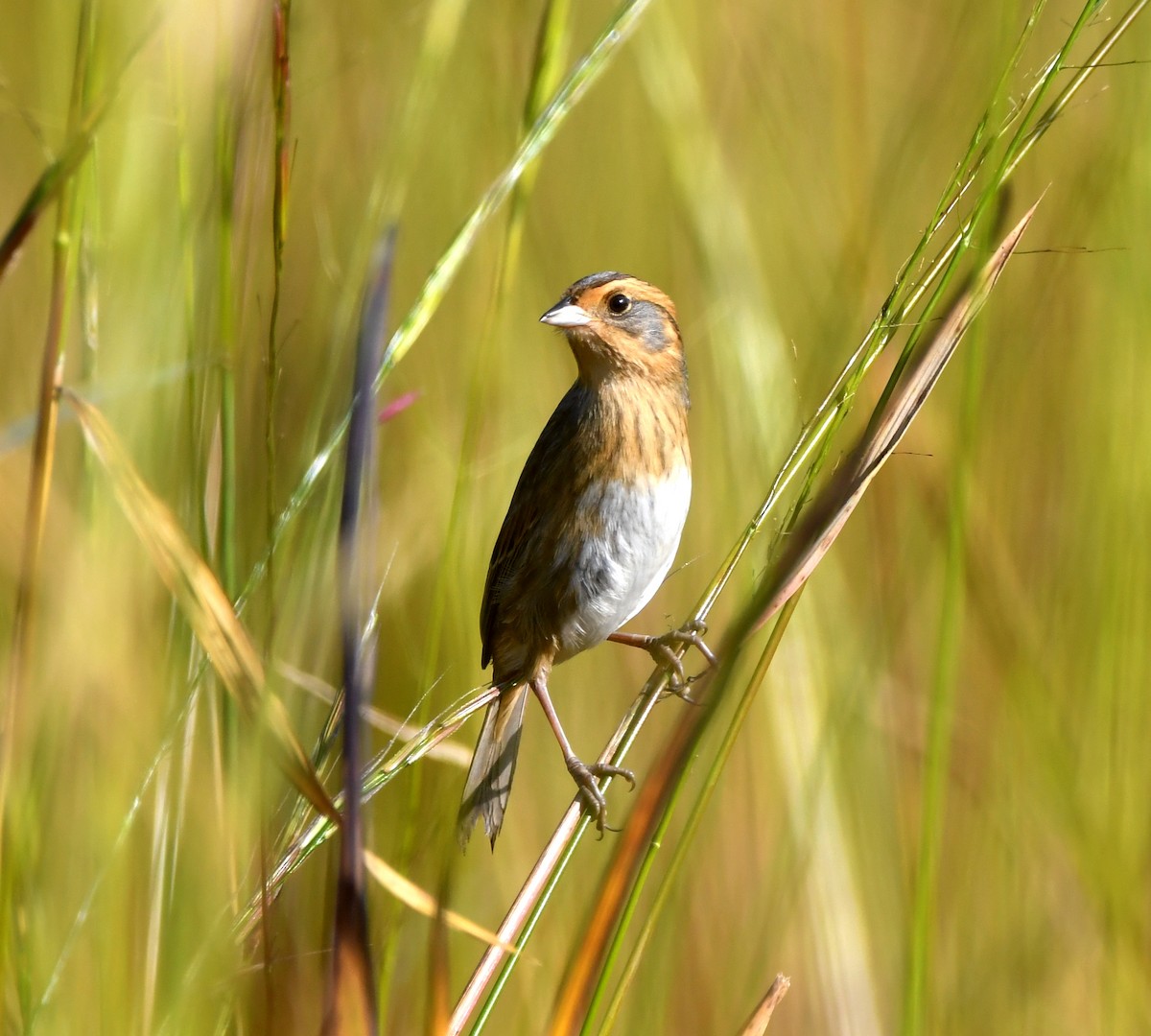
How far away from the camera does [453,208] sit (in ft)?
9.69

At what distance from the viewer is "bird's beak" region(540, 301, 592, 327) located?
2.73 meters

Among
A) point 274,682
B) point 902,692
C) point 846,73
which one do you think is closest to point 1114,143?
point 846,73

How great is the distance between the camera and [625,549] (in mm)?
2885

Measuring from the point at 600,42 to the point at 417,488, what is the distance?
1352 mm

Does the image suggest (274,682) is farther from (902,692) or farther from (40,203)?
(902,692)

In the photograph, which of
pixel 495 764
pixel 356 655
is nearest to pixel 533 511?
pixel 495 764

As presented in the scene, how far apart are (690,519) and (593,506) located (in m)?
0.63

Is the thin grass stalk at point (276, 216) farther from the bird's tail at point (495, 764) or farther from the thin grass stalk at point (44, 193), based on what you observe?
the bird's tail at point (495, 764)

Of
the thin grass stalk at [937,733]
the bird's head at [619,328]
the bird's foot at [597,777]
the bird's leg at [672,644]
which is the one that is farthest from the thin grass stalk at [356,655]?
the bird's head at [619,328]

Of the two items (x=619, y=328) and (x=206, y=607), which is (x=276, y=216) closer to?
(x=206, y=607)

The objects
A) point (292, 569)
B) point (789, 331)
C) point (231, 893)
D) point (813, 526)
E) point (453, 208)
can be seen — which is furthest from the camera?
point (789, 331)

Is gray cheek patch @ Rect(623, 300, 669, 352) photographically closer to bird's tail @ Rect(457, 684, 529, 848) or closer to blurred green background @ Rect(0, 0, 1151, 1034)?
blurred green background @ Rect(0, 0, 1151, 1034)

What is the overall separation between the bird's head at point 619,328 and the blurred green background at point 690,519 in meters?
0.12

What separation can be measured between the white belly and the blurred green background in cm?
15
